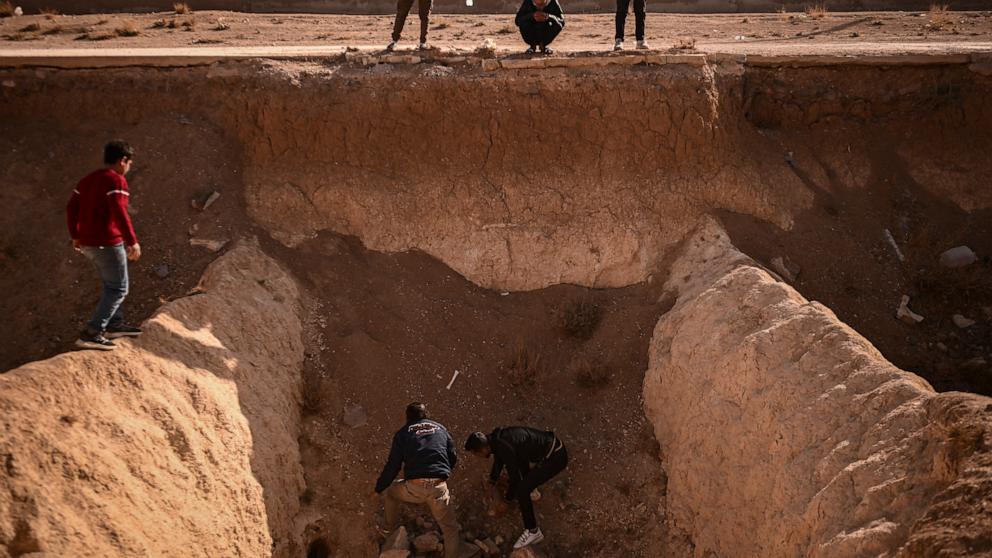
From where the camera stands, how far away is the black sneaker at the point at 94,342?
242 inches

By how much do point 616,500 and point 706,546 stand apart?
1094mm

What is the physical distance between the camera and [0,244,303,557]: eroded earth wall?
5.25 meters

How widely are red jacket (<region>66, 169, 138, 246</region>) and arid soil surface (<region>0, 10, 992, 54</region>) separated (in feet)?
21.6

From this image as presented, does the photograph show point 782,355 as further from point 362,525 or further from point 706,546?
point 362,525

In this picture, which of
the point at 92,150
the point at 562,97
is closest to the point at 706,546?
the point at 562,97

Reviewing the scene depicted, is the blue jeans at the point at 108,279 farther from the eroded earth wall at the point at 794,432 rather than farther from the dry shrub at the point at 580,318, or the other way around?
the eroded earth wall at the point at 794,432

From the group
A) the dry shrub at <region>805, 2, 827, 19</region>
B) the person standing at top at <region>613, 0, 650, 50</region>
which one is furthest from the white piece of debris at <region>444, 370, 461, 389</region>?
the dry shrub at <region>805, 2, 827, 19</region>

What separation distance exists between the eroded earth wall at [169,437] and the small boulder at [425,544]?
1.16 meters

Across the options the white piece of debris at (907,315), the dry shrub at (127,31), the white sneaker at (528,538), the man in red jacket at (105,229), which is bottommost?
the white sneaker at (528,538)

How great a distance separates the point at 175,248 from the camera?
8.50 meters

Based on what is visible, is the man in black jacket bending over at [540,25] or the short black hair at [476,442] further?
the man in black jacket bending over at [540,25]

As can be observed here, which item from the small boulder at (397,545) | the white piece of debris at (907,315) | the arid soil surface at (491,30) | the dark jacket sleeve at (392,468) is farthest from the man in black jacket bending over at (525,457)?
the arid soil surface at (491,30)

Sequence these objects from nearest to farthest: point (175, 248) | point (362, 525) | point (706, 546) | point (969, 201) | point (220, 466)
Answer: point (220, 466) → point (706, 546) → point (362, 525) → point (175, 248) → point (969, 201)

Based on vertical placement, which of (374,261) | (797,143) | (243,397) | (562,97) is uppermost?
(562,97)
